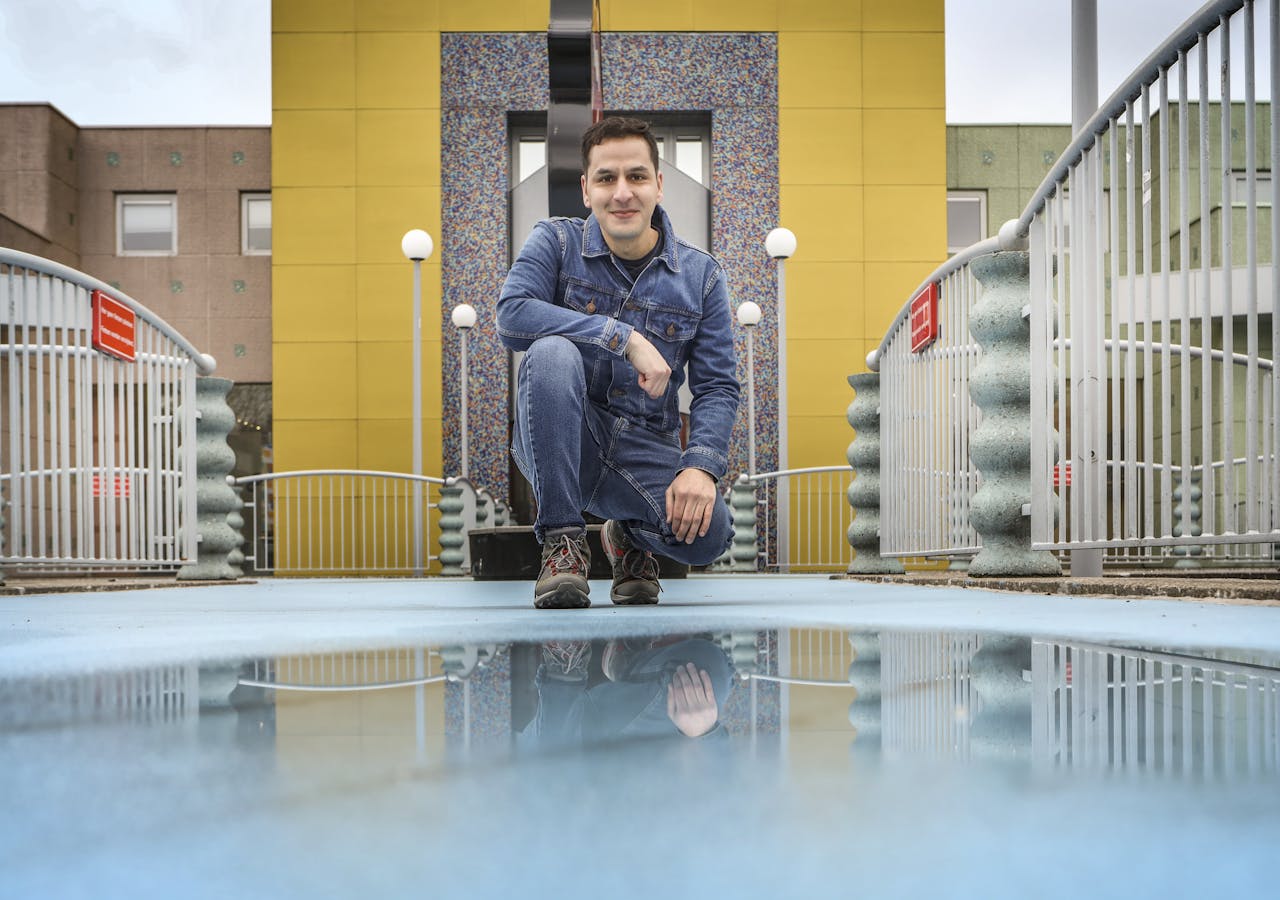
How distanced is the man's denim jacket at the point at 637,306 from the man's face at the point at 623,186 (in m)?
0.08

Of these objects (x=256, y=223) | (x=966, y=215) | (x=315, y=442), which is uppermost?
(x=966, y=215)

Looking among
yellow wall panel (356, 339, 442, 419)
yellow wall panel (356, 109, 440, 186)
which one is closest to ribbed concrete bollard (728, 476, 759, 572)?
yellow wall panel (356, 339, 442, 419)

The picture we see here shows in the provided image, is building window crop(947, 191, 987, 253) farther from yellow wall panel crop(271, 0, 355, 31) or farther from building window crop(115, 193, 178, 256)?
building window crop(115, 193, 178, 256)

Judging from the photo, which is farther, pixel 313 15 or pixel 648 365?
pixel 313 15

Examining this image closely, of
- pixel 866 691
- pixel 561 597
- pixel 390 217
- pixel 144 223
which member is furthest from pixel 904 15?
pixel 866 691

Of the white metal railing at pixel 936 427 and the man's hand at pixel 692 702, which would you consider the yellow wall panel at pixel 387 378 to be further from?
the man's hand at pixel 692 702

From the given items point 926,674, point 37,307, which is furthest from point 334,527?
point 926,674

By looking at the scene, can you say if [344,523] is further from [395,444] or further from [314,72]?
[314,72]

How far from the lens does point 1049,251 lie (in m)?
3.35

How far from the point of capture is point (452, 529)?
9.26 metres

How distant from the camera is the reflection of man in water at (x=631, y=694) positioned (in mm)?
659

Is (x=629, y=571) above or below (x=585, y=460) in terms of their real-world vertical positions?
below

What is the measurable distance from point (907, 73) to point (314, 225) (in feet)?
23.2

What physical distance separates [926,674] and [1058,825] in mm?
578
